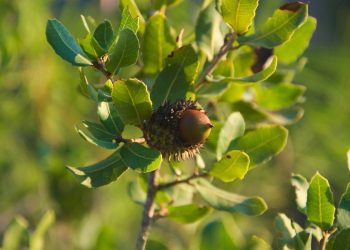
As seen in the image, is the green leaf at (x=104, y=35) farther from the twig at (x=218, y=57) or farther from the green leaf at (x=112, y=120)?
the twig at (x=218, y=57)

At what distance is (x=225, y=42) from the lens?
131 centimetres

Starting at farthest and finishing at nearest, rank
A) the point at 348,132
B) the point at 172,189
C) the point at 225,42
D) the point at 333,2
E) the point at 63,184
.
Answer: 1. the point at 333,2
2. the point at 348,132
3. the point at 63,184
4. the point at 172,189
5. the point at 225,42

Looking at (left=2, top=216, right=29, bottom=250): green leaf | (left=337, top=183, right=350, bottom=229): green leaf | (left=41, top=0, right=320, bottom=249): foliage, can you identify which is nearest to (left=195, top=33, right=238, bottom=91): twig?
(left=41, top=0, right=320, bottom=249): foliage

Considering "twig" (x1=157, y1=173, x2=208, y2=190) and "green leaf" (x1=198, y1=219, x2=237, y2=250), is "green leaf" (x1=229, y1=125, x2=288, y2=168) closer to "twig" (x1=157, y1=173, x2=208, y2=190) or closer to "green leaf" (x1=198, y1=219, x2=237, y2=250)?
"twig" (x1=157, y1=173, x2=208, y2=190)

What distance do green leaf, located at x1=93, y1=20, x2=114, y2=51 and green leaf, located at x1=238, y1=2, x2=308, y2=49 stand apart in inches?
10.7

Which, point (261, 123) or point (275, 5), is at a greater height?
point (261, 123)

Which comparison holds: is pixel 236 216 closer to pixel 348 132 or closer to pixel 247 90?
pixel 348 132

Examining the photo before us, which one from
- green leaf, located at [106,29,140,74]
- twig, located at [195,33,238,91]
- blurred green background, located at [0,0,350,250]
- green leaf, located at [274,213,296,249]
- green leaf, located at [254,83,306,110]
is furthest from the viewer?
blurred green background, located at [0,0,350,250]

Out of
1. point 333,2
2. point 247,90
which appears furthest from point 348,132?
point 333,2

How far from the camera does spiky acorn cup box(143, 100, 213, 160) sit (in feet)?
3.67

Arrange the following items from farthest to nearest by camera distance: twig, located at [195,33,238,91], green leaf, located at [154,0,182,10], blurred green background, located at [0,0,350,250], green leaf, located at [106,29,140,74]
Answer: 1. blurred green background, located at [0,0,350,250]
2. green leaf, located at [154,0,182,10]
3. twig, located at [195,33,238,91]
4. green leaf, located at [106,29,140,74]

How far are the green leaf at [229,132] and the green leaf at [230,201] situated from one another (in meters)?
0.08

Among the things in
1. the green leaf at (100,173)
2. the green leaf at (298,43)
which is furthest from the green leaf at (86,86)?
the green leaf at (298,43)

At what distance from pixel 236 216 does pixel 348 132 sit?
60 centimetres
